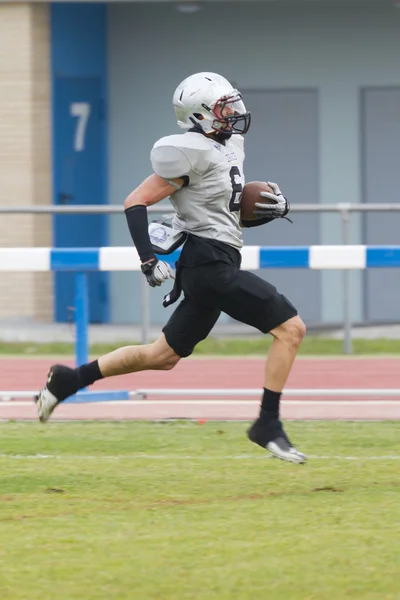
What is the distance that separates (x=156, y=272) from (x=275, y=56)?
10217 mm

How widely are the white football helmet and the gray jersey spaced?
3.3 inches

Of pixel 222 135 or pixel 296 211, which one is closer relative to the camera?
pixel 222 135

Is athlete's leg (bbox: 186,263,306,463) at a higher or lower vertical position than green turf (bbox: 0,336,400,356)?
higher

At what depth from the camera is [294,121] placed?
1717 centimetres

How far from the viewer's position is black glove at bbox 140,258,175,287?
7.35m

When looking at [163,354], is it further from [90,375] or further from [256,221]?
[256,221]

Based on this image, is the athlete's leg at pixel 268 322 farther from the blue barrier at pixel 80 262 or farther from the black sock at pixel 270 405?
the blue barrier at pixel 80 262

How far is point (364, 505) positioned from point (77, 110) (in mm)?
11244

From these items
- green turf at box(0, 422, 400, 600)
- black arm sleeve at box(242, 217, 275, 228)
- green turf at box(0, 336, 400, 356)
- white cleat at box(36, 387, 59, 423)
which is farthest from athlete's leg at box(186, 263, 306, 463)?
green turf at box(0, 336, 400, 356)

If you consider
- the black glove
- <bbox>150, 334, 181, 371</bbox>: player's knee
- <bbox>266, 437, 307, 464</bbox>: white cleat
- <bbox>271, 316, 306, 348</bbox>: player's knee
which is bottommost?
<bbox>266, 437, 307, 464</bbox>: white cleat

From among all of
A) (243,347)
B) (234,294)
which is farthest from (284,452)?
(243,347)

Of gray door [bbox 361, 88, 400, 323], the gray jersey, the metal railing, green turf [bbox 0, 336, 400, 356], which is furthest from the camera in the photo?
gray door [bbox 361, 88, 400, 323]

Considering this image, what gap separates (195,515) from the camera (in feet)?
20.9

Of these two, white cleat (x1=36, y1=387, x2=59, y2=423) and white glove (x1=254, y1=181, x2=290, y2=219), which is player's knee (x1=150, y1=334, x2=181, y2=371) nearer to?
white cleat (x1=36, y1=387, x2=59, y2=423)
